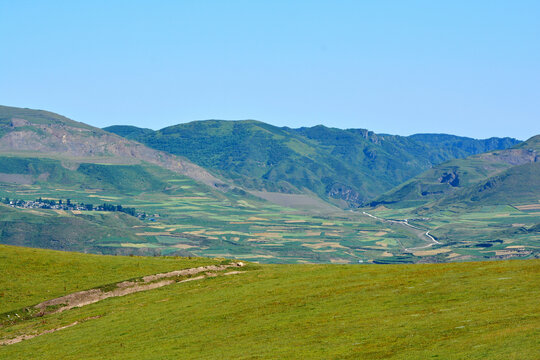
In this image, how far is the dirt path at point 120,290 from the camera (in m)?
75.0

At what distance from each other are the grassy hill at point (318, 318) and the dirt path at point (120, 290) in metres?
2.02

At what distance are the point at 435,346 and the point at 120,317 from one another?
35.0 metres

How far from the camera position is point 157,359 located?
5009 cm

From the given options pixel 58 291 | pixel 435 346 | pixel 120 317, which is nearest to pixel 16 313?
pixel 58 291

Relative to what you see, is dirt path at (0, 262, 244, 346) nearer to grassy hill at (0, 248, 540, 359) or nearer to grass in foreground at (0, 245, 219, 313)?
grass in foreground at (0, 245, 219, 313)

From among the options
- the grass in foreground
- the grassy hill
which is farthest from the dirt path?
the grassy hill

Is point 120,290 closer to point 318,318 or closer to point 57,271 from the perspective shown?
point 57,271

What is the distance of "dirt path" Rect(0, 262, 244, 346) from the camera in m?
75.0

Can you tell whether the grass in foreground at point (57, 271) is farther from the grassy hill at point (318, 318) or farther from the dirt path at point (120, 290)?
the dirt path at point (120, 290)

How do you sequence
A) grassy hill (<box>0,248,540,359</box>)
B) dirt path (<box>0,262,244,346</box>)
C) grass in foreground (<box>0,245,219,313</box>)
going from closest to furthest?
grassy hill (<box>0,248,540,359</box>), dirt path (<box>0,262,244,346</box>), grass in foreground (<box>0,245,219,313</box>)

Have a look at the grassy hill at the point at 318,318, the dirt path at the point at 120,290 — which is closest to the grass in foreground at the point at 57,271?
the grassy hill at the point at 318,318

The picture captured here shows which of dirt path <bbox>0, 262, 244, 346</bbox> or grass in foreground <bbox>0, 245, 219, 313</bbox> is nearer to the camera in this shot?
dirt path <bbox>0, 262, 244, 346</bbox>

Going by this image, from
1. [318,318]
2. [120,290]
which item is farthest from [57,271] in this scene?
[318,318]

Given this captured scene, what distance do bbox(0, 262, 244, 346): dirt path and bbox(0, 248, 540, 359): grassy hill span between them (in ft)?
6.61
